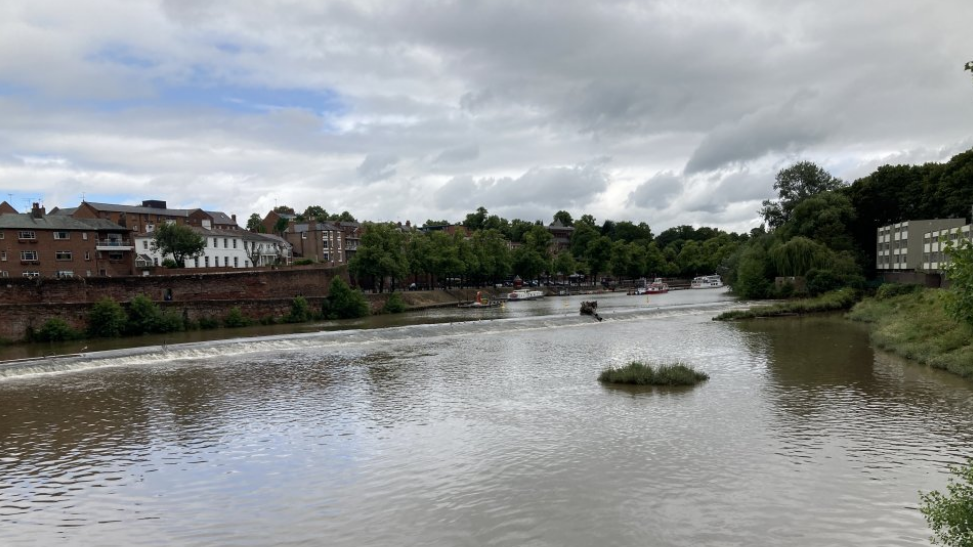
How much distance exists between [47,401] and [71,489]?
43.4 ft

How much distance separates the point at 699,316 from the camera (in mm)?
61188

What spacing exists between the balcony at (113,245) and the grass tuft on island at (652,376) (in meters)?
74.1

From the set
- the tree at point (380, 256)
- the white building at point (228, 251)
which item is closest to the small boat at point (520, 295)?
the tree at point (380, 256)

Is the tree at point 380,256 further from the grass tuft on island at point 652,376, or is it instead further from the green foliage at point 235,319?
the grass tuft on island at point 652,376

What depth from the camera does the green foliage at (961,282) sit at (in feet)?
43.1

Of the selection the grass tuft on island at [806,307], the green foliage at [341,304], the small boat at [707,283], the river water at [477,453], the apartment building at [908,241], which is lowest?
the river water at [477,453]

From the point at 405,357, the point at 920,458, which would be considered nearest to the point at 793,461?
the point at 920,458

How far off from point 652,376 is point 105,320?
49025 millimetres

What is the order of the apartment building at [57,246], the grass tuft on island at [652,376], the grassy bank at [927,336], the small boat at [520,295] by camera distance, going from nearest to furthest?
the grass tuft on island at [652,376] → the grassy bank at [927,336] → the apartment building at [57,246] → the small boat at [520,295]

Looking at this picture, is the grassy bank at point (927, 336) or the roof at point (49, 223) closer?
the grassy bank at point (927, 336)

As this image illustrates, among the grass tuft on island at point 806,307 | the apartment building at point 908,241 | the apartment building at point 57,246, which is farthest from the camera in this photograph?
the apartment building at point 57,246

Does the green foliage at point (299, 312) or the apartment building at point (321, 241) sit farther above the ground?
the apartment building at point (321, 241)

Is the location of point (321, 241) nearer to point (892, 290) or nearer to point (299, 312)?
point (299, 312)

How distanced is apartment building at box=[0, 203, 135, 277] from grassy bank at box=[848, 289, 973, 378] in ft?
267
